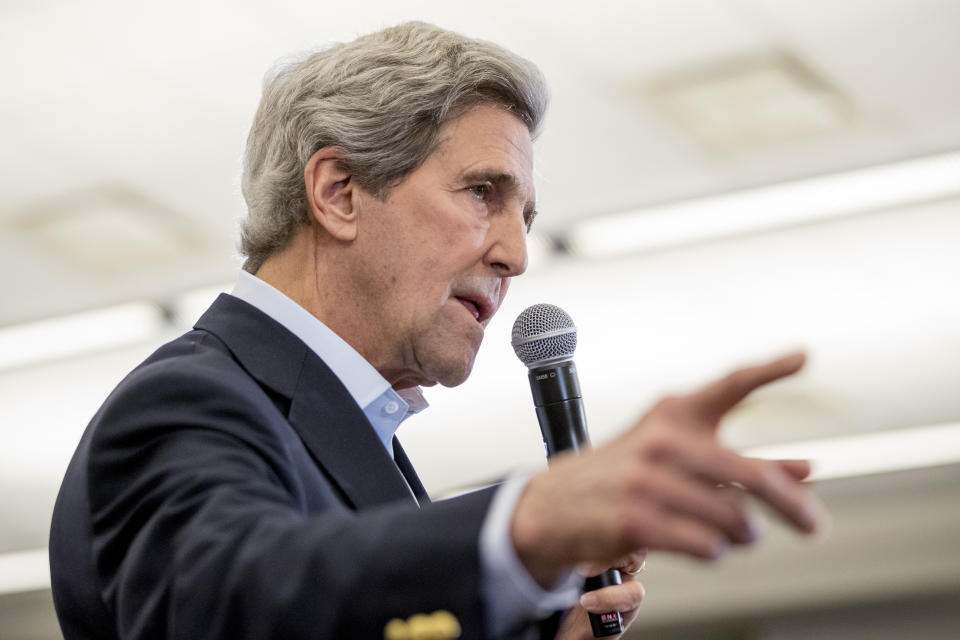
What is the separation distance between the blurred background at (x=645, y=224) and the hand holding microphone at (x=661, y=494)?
71.9 inches

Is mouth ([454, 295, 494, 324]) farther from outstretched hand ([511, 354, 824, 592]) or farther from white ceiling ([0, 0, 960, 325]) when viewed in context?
white ceiling ([0, 0, 960, 325])

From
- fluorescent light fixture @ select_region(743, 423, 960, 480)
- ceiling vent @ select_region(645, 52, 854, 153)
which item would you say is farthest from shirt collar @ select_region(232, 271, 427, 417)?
fluorescent light fixture @ select_region(743, 423, 960, 480)

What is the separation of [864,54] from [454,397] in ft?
11.5

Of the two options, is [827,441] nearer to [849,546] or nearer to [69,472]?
[849,546]

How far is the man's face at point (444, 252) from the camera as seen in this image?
4.92ft

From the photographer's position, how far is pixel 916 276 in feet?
18.7

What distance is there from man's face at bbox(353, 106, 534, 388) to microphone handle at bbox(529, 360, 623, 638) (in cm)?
12

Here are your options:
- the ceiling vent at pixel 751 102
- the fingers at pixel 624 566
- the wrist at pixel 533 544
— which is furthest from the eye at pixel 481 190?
the ceiling vent at pixel 751 102

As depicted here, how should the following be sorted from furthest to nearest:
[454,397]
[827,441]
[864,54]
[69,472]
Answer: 1. [827,441]
2. [454,397]
3. [864,54]
4. [69,472]

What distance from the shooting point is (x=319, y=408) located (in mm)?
1256

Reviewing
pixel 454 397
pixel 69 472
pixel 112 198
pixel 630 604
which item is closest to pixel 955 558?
pixel 454 397

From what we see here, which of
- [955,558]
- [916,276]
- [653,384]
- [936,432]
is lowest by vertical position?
[955,558]

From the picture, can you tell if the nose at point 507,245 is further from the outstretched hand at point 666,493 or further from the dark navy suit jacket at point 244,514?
the outstretched hand at point 666,493

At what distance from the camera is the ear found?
1.55 meters
